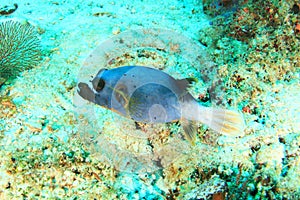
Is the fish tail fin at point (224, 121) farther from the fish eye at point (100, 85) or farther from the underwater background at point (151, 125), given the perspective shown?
the fish eye at point (100, 85)

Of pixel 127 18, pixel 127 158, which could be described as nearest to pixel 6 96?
pixel 127 158

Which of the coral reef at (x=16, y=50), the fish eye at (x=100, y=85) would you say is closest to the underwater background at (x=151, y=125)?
the coral reef at (x=16, y=50)

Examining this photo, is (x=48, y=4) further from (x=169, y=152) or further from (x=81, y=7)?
(x=169, y=152)

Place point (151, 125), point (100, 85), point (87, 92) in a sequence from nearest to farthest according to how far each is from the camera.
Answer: point (100, 85) < point (87, 92) < point (151, 125)

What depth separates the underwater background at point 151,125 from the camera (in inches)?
107

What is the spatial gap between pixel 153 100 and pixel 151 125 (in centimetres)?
44

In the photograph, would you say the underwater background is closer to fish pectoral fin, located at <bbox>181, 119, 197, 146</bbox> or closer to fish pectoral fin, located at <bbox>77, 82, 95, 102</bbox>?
fish pectoral fin, located at <bbox>181, 119, 197, 146</bbox>

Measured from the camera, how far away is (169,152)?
3154mm

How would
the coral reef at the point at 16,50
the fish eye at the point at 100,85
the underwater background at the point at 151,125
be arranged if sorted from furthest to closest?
the coral reef at the point at 16,50 → the fish eye at the point at 100,85 → the underwater background at the point at 151,125

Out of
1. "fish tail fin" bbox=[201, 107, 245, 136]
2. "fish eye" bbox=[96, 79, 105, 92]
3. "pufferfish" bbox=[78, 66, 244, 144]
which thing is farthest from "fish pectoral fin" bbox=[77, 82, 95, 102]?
"fish tail fin" bbox=[201, 107, 245, 136]

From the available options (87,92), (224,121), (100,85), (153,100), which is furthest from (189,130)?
(87,92)

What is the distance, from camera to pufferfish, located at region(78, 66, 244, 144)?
3018 mm

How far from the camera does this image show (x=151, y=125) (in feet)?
10.9

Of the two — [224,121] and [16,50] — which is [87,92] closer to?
[16,50]
